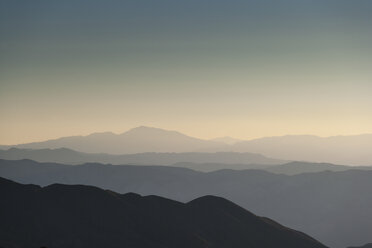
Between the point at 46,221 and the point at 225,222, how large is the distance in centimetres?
4852

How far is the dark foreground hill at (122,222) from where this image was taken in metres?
153

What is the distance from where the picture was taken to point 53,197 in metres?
176

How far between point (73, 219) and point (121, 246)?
64.4 ft

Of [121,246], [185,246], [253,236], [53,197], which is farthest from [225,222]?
[53,197]

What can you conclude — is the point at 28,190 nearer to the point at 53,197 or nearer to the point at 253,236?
the point at 53,197

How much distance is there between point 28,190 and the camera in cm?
17925

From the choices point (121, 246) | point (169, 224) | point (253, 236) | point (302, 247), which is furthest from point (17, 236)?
point (302, 247)

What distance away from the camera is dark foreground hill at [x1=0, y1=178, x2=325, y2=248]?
15312 cm

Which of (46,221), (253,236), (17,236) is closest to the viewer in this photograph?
(17,236)

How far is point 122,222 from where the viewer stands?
165125 millimetres

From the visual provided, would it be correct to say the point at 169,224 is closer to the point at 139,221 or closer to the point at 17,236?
the point at 139,221

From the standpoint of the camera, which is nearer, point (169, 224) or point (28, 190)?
point (169, 224)

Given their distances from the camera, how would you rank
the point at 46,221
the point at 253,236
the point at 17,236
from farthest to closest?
the point at 253,236 → the point at 46,221 → the point at 17,236

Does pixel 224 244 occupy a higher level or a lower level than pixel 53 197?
lower
